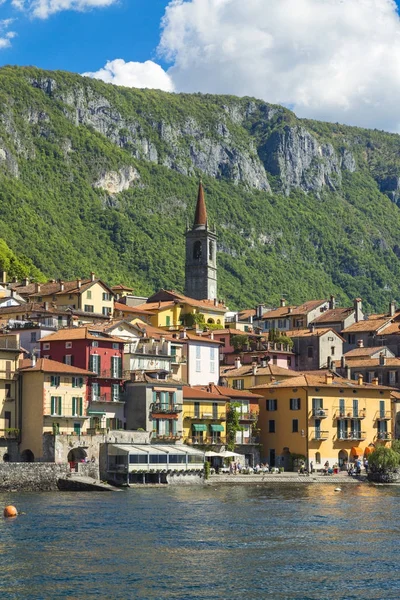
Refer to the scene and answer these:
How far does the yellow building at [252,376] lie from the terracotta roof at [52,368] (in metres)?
24.7

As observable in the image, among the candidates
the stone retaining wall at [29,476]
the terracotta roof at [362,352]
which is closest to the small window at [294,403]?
the terracotta roof at [362,352]

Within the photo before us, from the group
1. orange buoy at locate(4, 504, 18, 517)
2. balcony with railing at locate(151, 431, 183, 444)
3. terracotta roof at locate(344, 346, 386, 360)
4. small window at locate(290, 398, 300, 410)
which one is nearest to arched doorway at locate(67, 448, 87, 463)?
balcony with railing at locate(151, 431, 183, 444)

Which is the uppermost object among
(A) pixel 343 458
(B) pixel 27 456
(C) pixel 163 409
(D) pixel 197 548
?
(C) pixel 163 409

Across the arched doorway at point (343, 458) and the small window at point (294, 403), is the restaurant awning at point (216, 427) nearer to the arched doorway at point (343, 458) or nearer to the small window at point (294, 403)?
the small window at point (294, 403)

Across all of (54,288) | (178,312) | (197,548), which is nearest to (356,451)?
(178,312)

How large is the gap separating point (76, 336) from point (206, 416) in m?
13.5

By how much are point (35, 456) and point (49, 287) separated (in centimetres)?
5216

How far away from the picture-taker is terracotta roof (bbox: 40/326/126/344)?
10277 cm

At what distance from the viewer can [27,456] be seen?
9312 cm

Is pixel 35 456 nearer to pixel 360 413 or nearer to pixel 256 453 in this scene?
pixel 256 453

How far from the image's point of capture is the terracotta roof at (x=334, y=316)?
154125 mm

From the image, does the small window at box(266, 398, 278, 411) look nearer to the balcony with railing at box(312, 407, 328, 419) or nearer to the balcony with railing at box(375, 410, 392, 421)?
the balcony with railing at box(312, 407, 328, 419)

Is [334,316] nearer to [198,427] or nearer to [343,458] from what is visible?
[343,458]

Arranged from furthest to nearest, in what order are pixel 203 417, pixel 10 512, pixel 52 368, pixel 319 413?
pixel 319 413
pixel 203 417
pixel 52 368
pixel 10 512
